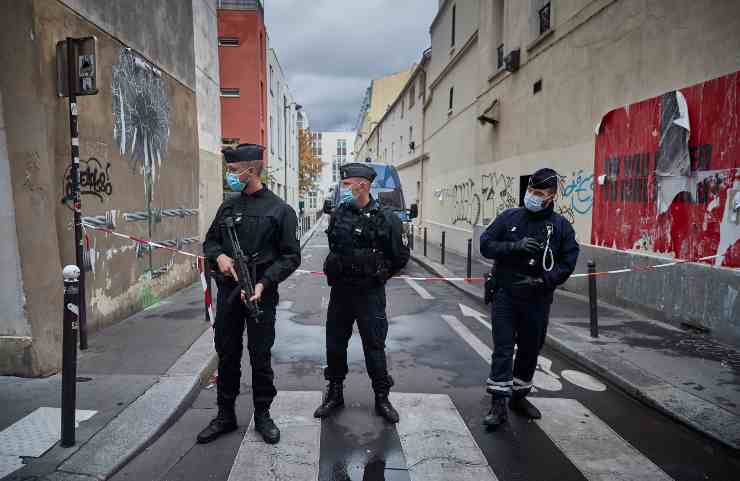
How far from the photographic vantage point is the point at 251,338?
3.29 metres

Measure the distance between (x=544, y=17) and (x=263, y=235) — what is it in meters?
10.4

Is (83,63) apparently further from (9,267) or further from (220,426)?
(220,426)

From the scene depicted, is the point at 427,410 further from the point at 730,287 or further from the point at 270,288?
the point at 730,287

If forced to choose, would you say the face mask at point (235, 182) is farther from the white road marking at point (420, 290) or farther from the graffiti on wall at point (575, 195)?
the graffiti on wall at point (575, 195)

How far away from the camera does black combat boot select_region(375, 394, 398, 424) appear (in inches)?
142

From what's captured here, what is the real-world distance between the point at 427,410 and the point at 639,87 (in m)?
6.31

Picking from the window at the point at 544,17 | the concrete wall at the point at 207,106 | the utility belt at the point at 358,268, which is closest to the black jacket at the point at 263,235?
the utility belt at the point at 358,268

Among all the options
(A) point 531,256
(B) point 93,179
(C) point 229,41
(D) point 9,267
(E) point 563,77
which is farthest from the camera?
(C) point 229,41

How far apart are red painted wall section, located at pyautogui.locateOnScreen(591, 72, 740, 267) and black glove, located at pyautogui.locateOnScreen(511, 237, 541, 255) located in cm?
363

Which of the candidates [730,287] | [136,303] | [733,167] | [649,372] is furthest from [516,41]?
[136,303]

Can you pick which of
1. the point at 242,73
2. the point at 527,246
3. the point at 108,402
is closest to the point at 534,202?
the point at 527,246

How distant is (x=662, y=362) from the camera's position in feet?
16.4

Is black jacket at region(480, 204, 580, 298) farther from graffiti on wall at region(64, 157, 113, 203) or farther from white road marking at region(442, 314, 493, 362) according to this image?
graffiti on wall at region(64, 157, 113, 203)

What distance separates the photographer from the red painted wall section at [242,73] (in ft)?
81.9
